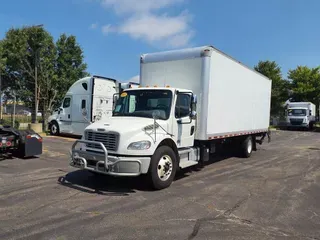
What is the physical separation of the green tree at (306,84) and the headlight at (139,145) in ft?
134

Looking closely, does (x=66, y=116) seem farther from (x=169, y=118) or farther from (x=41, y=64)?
(x=169, y=118)

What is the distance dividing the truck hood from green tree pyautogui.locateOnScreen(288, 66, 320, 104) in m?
40.2

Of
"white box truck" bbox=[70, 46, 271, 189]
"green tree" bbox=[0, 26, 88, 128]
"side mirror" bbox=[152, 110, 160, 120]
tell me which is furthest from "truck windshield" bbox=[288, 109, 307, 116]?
"side mirror" bbox=[152, 110, 160, 120]

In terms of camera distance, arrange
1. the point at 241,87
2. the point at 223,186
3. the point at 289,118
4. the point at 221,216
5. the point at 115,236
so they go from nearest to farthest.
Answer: the point at 115,236 → the point at 221,216 → the point at 223,186 → the point at 241,87 → the point at 289,118

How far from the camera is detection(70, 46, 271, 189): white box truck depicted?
6479 mm

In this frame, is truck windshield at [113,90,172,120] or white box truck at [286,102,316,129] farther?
white box truck at [286,102,316,129]

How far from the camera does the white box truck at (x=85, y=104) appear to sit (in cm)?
1712

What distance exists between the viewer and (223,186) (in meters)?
7.39

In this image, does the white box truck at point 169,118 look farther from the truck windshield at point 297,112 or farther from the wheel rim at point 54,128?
the truck windshield at point 297,112

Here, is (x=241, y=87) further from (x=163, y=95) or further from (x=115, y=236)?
(x=115, y=236)

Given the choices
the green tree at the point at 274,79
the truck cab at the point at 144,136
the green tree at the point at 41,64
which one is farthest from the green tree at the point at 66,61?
the green tree at the point at 274,79

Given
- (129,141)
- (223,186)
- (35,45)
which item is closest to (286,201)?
(223,186)

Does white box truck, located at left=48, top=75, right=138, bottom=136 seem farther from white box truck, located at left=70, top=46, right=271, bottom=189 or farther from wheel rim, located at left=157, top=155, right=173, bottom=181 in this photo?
wheel rim, located at left=157, top=155, right=173, bottom=181

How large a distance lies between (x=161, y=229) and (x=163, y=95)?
376 centimetres
